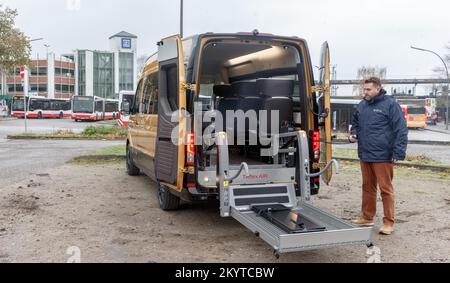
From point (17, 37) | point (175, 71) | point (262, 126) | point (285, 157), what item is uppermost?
point (17, 37)

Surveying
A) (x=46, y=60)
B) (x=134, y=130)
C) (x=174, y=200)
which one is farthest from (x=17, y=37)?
(x=46, y=60)

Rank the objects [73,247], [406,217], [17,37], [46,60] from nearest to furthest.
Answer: [73,247], [406,217], [17,37], [46,60]

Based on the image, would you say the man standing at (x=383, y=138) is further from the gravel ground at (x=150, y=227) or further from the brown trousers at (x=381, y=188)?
the gravel ground at (x=150, y=227)

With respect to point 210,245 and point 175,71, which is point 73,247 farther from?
point 175,71

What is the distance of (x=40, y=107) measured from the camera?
155ft

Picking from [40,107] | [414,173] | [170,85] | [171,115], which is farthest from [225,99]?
[40,107]

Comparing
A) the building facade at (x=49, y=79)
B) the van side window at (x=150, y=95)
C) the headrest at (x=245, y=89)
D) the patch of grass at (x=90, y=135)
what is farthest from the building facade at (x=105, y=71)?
the headrest at (x=245, y=89)

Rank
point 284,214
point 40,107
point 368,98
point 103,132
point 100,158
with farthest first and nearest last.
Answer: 1. point 40,107
2. point 103,132
3. point 100,158
4. point 368,98
5. point 284,214

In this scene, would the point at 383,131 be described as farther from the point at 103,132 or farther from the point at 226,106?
the point at 103,132

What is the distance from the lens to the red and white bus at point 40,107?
46656 millimetres

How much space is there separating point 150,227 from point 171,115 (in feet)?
4.82
